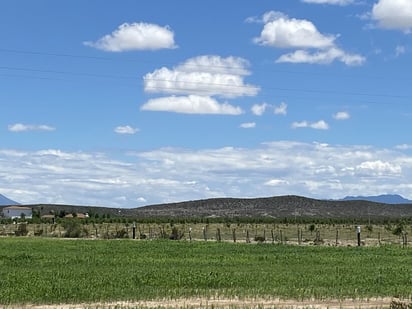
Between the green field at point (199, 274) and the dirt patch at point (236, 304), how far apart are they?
71cm

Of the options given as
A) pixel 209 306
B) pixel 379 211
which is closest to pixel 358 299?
pixel 209 306

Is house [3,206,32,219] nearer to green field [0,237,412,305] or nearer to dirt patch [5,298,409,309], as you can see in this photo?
green field [0,237,412,305]

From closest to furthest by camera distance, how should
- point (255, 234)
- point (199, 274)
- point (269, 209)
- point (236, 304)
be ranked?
point (236, 304), point (199, 274), point (255, 234), point (269, 209)

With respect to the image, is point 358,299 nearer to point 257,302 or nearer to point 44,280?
point 257,302

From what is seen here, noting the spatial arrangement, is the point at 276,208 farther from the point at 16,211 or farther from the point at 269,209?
the point at 16,211

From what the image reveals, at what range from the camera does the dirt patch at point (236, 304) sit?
20.5 meters

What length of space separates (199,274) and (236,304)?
7.45m

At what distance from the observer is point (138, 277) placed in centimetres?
2711

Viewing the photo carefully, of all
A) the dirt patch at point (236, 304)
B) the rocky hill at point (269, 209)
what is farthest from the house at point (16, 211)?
the dirt patch at point (236, 304)

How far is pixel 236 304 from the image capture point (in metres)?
21.0

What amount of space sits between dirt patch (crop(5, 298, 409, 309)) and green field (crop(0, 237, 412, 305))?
713 millimetres

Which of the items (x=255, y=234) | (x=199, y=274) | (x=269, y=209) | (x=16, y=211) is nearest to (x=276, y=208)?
(x=269, y=209)

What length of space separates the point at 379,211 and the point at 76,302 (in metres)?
156

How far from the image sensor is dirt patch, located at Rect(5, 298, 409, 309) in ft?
67.4
